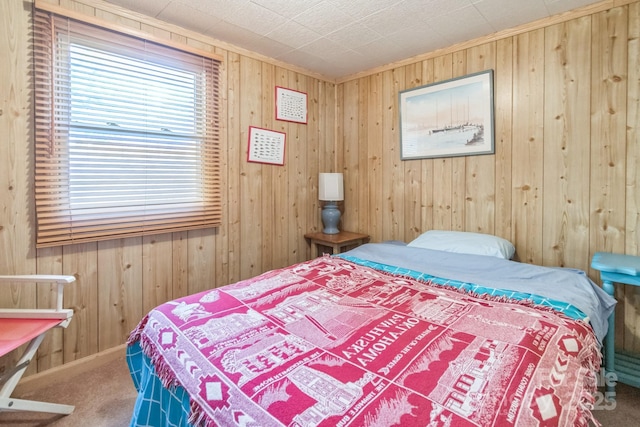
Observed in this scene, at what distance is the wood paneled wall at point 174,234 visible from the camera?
1.76 m

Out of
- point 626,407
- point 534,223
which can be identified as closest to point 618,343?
point 626,407

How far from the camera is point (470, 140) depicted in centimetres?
255

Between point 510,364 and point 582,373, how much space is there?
10.5 inches

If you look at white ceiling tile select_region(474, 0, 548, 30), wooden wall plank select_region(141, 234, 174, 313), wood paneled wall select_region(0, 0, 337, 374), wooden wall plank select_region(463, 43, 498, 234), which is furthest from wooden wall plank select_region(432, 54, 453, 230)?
wooden wall plank select_region(141, 234, 174, 313)

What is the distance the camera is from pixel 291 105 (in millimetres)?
3088

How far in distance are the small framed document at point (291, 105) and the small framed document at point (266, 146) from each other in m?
0.19

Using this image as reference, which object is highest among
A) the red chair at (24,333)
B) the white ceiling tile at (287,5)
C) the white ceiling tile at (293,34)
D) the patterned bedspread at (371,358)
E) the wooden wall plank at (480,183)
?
the white ceiling tile at (293,34)

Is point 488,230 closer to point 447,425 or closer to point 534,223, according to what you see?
point 534,223

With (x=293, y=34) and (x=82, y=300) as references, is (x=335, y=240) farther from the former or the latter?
(x=82, y=300)

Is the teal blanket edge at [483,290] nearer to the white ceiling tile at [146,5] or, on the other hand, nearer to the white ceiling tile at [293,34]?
the white ceiling tile at [293,34]

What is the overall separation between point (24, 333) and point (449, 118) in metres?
3.07

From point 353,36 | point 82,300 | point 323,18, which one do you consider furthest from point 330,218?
point 82,300


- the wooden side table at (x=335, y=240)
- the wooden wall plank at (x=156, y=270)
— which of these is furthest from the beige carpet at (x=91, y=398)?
the wooden side table at (x=335, y=240)

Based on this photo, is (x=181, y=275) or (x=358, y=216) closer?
(x=181, y=275)
